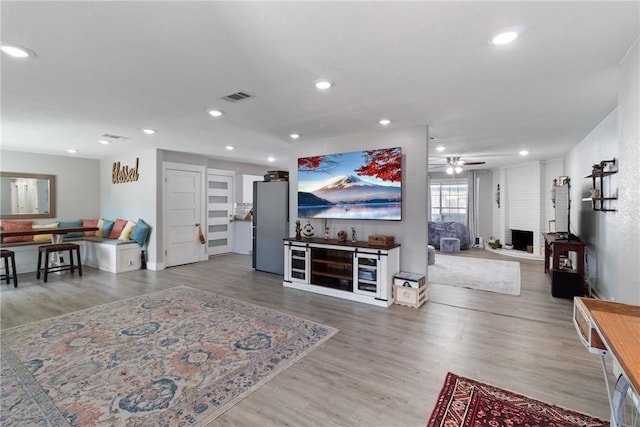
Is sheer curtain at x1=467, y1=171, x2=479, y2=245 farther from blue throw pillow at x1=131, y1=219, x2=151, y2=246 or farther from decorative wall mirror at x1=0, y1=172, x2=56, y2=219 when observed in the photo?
decorative wall mirror at x1=0, y1=172, x2=56, y2=219

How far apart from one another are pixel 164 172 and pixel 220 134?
7.28 ft

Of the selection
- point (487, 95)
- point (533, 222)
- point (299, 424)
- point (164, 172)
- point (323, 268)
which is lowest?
point (299, 424)

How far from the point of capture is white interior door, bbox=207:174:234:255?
764 centimetres

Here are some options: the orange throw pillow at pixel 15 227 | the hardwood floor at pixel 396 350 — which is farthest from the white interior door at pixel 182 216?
the orange throw pillow at pixel 15 227

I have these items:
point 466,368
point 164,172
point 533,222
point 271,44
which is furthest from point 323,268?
point 533,222

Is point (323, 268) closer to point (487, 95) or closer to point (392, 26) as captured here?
point (487, 95)

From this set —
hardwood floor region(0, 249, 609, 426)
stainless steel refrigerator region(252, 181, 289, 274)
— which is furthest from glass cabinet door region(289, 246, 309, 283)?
stainless steel refrigerator region(252, 181, 289, 274)

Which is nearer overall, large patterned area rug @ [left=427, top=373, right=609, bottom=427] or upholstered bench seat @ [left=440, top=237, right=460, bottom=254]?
large patterned area rug @ [left=427, top=373, right=609, bottom=427]

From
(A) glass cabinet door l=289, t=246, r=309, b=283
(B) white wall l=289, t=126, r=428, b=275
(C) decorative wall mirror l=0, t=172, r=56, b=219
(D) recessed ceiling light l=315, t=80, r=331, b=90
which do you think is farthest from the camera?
(C) decorative wall mirror l=0, t=172, r=56, b=219

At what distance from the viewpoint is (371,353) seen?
2721mm

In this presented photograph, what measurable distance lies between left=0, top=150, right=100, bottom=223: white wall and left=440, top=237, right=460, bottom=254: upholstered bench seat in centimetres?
903

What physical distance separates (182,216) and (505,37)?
644 cm

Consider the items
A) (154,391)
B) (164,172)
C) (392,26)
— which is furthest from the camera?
(164,172)

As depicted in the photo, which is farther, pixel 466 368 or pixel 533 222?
pixel 533 222
